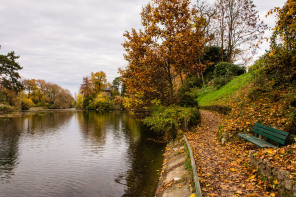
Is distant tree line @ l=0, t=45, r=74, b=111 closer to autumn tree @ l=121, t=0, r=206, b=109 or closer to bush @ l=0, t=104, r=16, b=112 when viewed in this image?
bush @ l=0, t=104, r=16, b=112

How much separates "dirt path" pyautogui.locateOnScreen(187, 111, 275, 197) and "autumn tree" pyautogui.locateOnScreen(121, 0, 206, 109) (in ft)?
24.4

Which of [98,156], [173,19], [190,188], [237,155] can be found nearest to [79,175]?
[98,156]

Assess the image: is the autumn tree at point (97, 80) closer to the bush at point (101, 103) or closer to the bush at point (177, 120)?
the bush at point (101, 103)

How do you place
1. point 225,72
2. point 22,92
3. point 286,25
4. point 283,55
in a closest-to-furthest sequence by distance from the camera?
point 286,25, point 283,55, point 225,72, point 22,92

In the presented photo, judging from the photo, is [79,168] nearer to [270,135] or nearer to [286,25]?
[270,135]

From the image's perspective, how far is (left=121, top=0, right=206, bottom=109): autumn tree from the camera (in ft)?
43.8

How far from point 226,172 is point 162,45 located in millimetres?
10647

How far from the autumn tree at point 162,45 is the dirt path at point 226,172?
292 inches

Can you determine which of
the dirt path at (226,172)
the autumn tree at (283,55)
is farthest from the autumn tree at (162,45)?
the dirt path at (226,172)

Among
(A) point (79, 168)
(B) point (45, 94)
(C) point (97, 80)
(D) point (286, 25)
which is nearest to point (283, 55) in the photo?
(D) point (286, 25)

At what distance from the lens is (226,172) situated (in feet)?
17.2

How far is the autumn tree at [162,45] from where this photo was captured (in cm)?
1336

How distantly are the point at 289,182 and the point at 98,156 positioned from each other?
987 cm

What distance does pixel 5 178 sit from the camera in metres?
8.01
